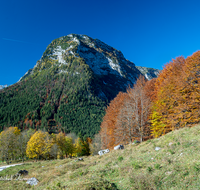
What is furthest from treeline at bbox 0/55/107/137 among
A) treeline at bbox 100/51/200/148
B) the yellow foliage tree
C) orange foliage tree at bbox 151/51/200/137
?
orange foliage tree at bbox 151/51/200/137

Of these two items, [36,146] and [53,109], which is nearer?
[36,146]

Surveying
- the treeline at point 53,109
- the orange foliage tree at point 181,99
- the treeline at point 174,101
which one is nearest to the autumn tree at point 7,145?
the treeline at point 174,101

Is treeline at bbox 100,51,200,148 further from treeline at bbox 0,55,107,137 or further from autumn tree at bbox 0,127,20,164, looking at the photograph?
treeline at bbox 0,55,107,137

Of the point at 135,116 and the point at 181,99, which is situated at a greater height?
the point at 181,99

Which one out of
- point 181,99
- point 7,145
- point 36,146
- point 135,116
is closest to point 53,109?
point 7,145

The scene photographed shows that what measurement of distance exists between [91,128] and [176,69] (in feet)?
431

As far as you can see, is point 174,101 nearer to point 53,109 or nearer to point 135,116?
point 135,116

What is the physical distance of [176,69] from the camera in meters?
22.5

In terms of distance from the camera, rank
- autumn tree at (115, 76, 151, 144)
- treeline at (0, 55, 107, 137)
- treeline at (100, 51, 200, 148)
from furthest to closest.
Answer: treeline at (0, 55, 107, 137) < autumn tree at (115, 76, 151, 144) < treeline at (100, 51, 200, 148)

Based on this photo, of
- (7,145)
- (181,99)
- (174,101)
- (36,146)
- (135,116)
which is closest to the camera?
(181,99)

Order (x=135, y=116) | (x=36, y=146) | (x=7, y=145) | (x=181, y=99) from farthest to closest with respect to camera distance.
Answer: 1. (x=7, y=145)
2. (x=36, y=146)
3. (x=135, y=116)
4. (x=181, y=99)

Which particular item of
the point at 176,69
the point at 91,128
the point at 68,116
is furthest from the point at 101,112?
the point at 176,69

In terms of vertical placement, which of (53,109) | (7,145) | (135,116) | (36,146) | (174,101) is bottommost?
(36,146)

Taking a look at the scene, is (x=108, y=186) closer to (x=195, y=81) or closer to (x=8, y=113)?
(x=195, y=81)
